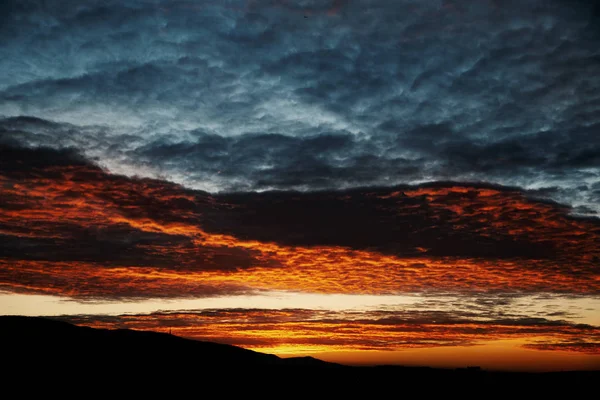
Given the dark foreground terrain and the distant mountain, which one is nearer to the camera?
the dark foreground terrain

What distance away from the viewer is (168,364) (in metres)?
77.1

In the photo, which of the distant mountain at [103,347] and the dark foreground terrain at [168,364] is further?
the distant mountain at [103,347]

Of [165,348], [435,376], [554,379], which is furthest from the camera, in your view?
[554,379]

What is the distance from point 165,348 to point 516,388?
60.7 m

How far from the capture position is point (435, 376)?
102250mm

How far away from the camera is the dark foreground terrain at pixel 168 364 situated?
65138mm

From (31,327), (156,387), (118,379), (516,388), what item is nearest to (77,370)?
(118,379)

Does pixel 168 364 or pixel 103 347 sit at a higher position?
pixel 103 347

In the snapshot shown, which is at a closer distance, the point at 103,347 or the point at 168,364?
the point at 103,347

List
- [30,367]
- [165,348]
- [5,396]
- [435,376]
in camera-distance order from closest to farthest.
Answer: [5,396]
[30,367]
[165,348]
[435,376]

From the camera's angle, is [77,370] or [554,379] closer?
[77,370]

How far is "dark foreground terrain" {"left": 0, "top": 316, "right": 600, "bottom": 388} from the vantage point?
65138mm

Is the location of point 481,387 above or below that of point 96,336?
below

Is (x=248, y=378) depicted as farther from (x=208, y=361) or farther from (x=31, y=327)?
(x=31, y=327)
